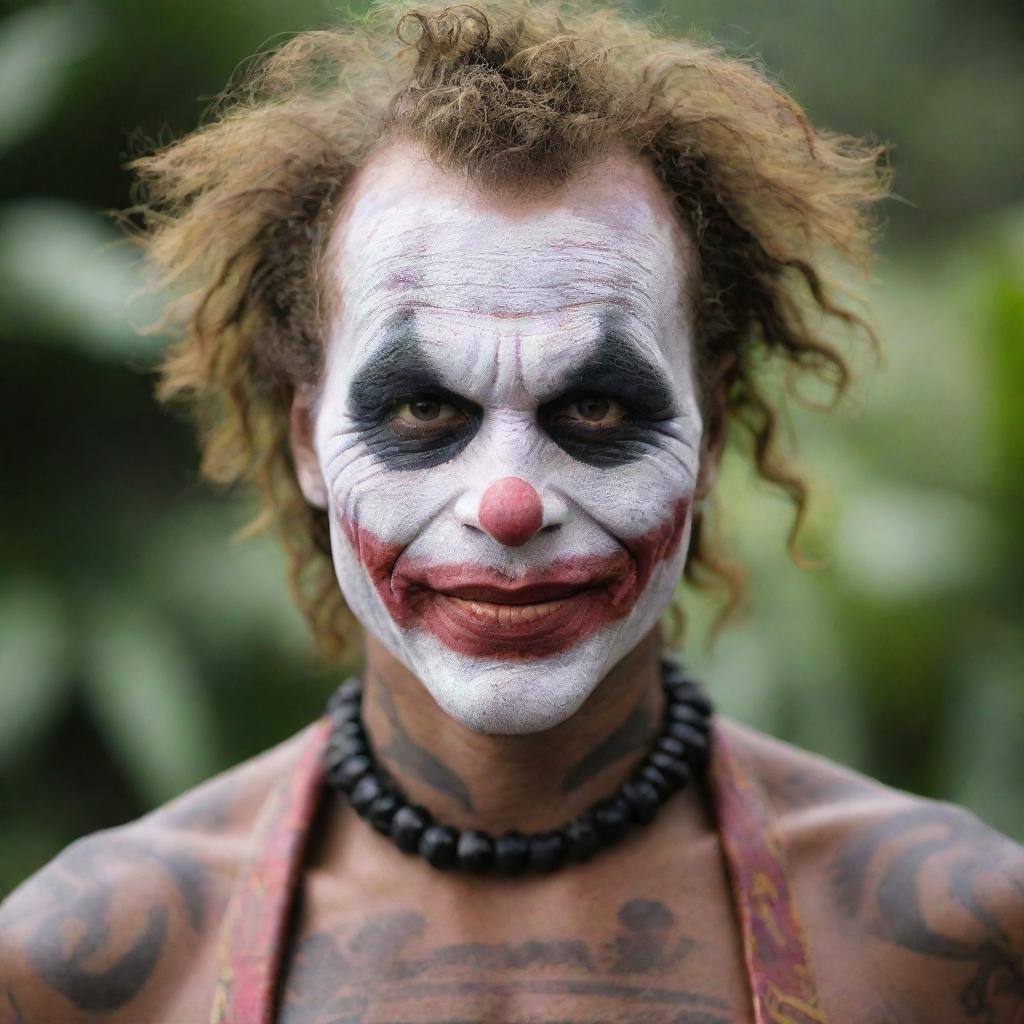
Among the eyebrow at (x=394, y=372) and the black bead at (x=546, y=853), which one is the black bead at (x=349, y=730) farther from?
the eyebrow at (x=394, y=372)

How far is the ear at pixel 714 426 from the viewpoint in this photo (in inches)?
119

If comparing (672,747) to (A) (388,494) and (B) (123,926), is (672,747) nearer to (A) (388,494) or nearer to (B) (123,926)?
(A) (388,494)

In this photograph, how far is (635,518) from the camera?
2.64 metres

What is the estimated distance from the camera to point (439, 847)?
2.80 m

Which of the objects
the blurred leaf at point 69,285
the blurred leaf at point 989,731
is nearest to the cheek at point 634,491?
the blurred leaf at point 989,731

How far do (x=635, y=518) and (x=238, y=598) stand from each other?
11.2 feet

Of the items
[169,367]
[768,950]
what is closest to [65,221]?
[169,367]

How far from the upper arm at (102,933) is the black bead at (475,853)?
0.49 m

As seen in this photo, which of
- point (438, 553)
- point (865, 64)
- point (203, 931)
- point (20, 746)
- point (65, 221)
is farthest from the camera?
point (865, 64)

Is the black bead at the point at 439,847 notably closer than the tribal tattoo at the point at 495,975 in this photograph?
No

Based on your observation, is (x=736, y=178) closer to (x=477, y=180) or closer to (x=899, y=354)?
(x=477, y=180)

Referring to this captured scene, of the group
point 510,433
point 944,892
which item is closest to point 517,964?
point 944,892

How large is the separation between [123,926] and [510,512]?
1.10 m

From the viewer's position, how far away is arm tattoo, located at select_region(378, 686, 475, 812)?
287 cm
